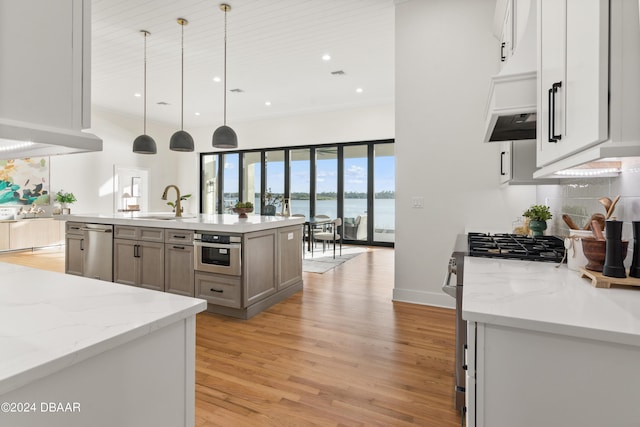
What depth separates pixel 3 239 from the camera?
657cm

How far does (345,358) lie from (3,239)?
7762mm

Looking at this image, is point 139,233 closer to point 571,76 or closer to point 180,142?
point 180,142

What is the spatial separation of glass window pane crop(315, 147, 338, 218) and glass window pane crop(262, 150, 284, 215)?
42.0 inches

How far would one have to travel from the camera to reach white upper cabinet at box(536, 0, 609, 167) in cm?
88

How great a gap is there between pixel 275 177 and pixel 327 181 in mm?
1549

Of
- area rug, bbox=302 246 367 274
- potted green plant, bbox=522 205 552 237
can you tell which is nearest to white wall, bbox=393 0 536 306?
potted green plant, bbox=522 205 552 237

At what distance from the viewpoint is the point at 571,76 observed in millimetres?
1086

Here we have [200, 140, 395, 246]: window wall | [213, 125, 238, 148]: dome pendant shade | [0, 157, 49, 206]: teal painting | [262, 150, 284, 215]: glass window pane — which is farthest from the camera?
[262, 150, 284, 215]: glass window pane

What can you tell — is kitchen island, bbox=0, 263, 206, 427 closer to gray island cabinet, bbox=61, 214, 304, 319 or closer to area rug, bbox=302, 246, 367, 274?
gray island cabinet, bbox=61, 214, 304, 319

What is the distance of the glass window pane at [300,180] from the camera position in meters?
8.55

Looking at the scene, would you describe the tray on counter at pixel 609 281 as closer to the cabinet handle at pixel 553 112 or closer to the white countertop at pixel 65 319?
the cabinet handle at pixel 553 112

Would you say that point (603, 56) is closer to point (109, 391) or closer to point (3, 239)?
point (109, 391)

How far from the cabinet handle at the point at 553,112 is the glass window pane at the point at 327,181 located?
6.97 m

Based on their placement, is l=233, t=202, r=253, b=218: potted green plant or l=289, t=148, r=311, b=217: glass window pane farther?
l=289, t=148, r=311, b=217: glass window pane
